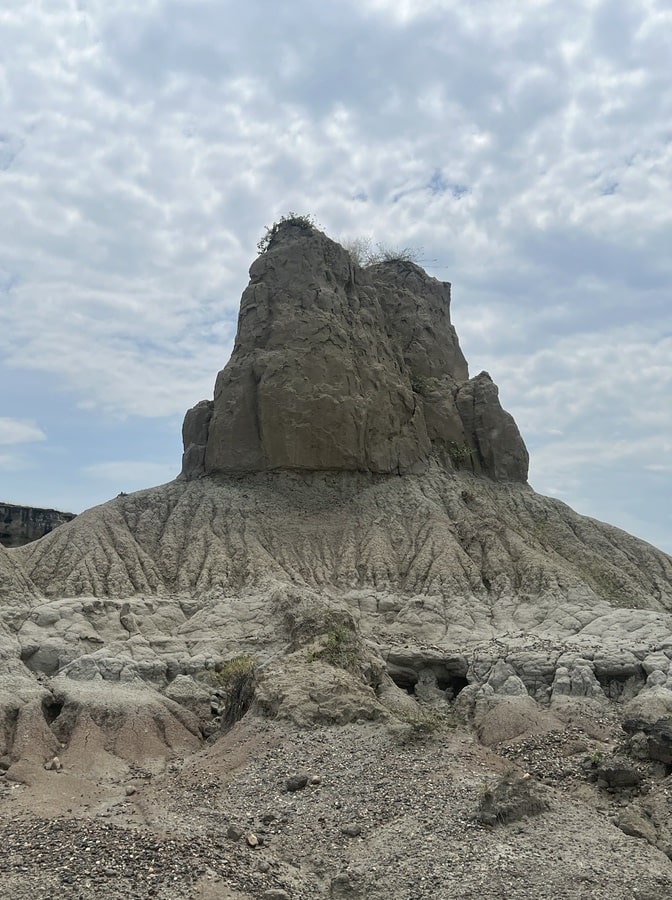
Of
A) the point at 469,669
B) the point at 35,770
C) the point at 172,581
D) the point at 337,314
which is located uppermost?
the point at 337,314

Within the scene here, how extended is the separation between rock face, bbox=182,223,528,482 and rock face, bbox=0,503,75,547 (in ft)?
51.5

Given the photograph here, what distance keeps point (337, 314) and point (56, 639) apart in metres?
25.3

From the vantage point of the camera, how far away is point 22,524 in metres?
55.8

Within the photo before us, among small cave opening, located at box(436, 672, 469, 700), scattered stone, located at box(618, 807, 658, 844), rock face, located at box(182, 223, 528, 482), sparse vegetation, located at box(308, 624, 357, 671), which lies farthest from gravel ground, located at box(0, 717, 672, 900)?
rock face, located at box(182, 223, 528, 482)

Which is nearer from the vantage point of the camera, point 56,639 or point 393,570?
point 56,639

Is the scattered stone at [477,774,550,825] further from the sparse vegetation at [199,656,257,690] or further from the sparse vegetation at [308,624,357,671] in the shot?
the sparse vegetation at [199,656,257,690]

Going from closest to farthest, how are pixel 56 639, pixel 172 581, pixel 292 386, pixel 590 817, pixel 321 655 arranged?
pixel 590 817 < pixel 321 655 < pixel 56 639 < pixel 172 581 < pixel 292 386

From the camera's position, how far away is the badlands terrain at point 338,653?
48.5 feet

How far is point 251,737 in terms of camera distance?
21.1 meters

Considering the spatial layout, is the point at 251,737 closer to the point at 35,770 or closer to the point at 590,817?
the point at 35,770

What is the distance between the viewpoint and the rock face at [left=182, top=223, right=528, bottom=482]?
1713 inches

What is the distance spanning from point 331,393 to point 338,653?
2159cm

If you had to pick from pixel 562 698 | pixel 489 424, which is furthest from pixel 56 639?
pixel 489 424

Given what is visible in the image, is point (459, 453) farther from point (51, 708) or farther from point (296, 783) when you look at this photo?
point (296, 783)
